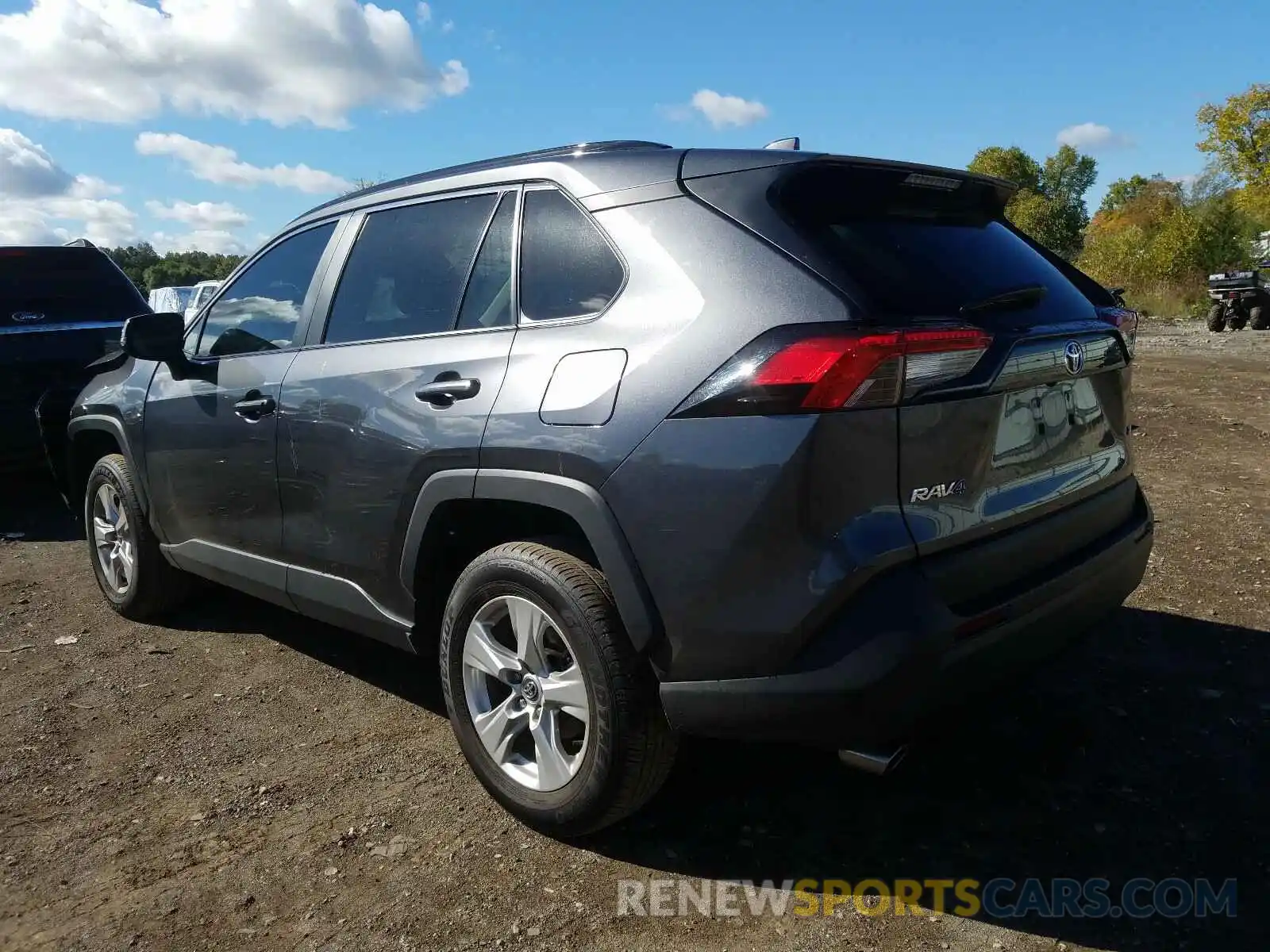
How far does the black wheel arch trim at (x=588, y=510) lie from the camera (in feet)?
7.79

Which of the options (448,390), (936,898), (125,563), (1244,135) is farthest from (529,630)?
(1244,135)

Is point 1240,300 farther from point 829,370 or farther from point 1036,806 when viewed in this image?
point 829,370

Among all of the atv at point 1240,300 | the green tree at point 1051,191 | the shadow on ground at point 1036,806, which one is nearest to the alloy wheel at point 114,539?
the shadow on ground at point 1036,806

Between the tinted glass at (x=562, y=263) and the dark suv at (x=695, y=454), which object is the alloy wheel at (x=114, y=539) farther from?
the tinted glass at (x=562, y=263)

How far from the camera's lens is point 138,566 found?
4.54 meters

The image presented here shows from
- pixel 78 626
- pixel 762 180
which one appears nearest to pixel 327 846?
pixel 762 180

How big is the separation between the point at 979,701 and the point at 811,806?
2.41ft

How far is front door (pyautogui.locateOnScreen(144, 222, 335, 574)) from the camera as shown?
11.8ft

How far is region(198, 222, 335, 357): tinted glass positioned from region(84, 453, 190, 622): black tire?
867 mm

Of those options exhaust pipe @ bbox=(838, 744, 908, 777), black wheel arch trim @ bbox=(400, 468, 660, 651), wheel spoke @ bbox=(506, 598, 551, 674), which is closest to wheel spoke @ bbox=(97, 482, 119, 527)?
black wheel arch trim @ bbox=(400, 468, 660, 651)

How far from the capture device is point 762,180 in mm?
2475

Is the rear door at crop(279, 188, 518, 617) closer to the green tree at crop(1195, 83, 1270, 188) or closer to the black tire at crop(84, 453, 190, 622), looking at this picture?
the black tire at crop(84, 453, 190, 622)

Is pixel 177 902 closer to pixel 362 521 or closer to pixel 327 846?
pixel 327 846

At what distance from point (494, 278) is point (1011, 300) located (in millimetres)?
1485
